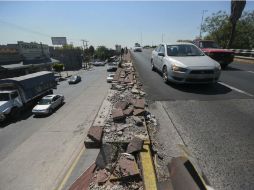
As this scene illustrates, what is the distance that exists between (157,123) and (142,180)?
7.25 ft

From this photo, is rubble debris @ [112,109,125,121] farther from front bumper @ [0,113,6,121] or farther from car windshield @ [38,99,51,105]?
car windshield @ [38,99,51,105]

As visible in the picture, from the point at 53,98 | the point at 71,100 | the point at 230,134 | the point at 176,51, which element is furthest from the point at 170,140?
the point at 71,100

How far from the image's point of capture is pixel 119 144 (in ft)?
13.1

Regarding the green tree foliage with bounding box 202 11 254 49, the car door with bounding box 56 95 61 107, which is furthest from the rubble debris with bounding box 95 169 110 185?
the green tree foliage with bounding box 202 11 254 49

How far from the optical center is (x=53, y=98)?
23.0 meters

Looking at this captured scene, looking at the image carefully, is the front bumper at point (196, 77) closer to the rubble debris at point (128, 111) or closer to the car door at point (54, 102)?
the rubble debris at point (128, 111)

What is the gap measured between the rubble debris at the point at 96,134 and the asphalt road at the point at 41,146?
156 inches

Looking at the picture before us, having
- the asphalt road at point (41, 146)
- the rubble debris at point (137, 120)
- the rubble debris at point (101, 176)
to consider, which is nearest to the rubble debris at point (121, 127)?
the rubble debris at point (137, 120)

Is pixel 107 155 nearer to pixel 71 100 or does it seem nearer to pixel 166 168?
pixel 166 168

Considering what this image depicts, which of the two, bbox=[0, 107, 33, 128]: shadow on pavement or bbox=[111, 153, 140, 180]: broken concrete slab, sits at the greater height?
bbox=[111, 153, 140, 180]: broken concrete slab

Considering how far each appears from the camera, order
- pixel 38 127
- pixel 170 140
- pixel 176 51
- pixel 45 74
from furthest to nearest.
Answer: pixel 45 74, pixel 38 127, pixel 176 51, pixel 170 140

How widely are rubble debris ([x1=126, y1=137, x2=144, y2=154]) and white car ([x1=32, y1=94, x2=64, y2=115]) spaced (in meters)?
19.1

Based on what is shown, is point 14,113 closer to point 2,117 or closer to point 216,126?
point 2,117

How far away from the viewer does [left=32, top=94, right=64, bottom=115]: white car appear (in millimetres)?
20688
